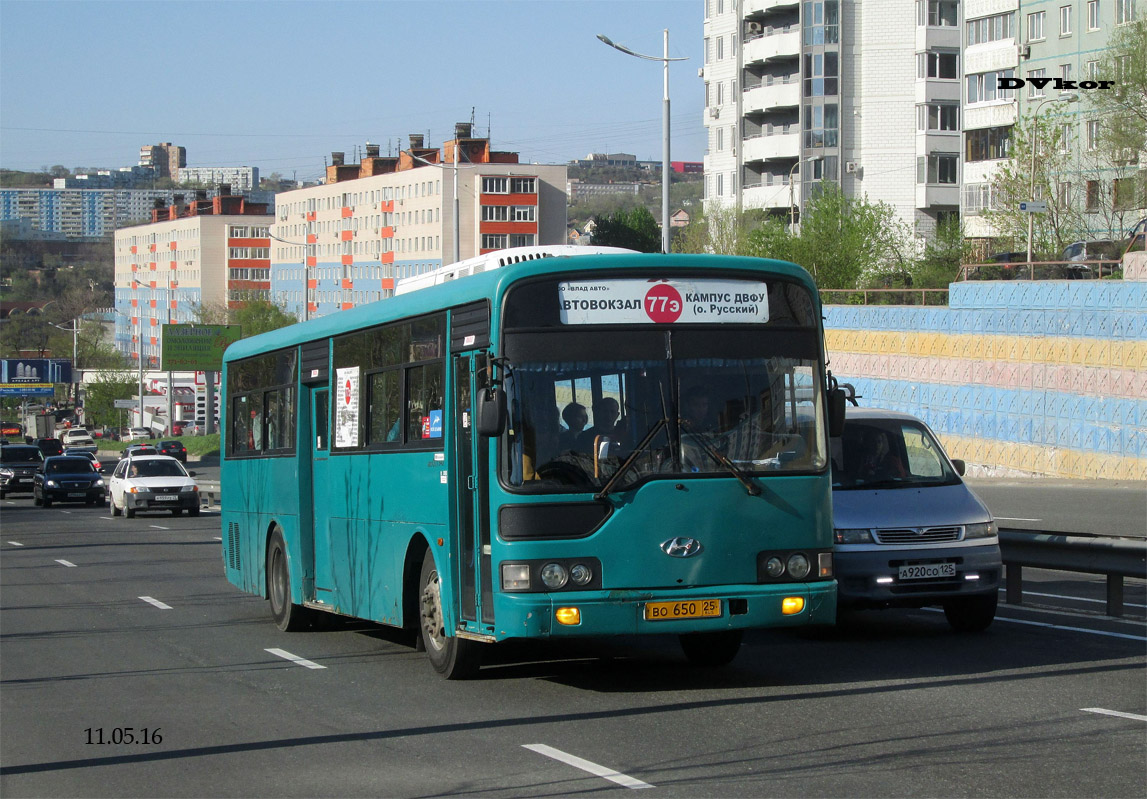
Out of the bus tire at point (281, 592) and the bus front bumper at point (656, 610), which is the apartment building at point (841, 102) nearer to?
the bus tire at point (281, 592)

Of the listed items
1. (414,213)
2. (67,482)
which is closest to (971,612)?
(67,482)

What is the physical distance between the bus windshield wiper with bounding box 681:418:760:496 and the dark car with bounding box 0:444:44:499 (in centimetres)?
4832

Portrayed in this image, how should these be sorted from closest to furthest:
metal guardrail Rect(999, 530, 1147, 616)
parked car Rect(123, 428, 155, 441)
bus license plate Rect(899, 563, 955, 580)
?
bus license plate Rect(899, 563, 955, 580) < metal guardrail Rect(999, 530, 1147, 616) < parked car Rect(123, 428, 155, 441)

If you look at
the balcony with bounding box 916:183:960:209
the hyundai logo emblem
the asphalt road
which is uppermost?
the balcony with bounding box 916:183:960:209

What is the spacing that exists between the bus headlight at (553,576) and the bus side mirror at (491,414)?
91 centimetres

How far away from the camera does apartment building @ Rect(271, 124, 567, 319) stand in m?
121

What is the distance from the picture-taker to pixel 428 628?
10977mm

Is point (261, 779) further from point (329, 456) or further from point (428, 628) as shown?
point (329, 456)

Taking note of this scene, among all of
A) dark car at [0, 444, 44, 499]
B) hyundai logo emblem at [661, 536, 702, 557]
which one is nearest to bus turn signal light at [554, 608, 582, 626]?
hyundai logo emblem at [661, 536, 702, 557]

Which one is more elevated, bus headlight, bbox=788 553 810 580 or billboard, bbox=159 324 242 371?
billboard, bbox=159 324 242 371

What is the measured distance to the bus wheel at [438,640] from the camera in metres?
10.5

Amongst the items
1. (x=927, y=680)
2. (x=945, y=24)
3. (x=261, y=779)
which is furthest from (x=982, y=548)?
(x=945, y=24)

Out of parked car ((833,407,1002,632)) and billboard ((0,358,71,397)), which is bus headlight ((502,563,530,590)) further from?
billboard ((0,358,71,397))

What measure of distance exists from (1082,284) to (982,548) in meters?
26.4
